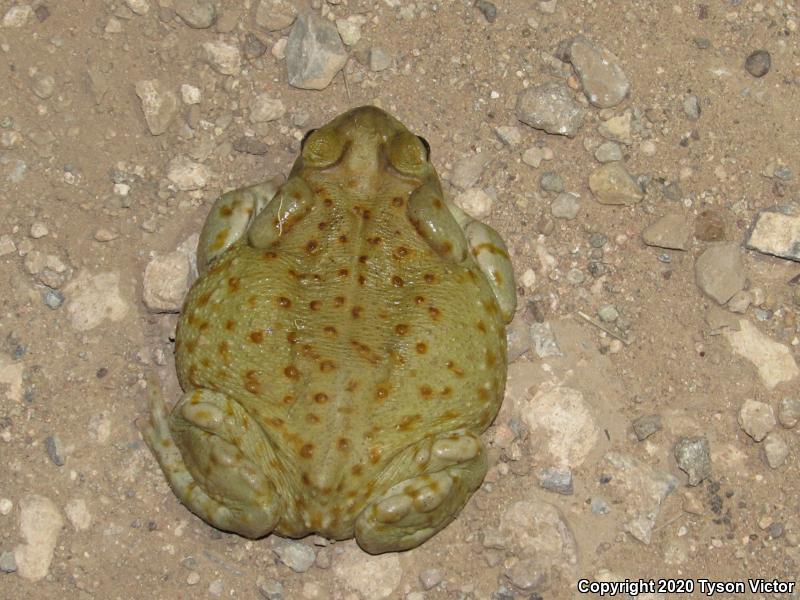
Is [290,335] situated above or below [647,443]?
above

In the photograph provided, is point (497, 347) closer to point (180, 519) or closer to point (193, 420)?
point (193, 420)

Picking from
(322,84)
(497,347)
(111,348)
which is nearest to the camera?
(497,347)

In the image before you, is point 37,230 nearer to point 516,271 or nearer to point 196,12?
point 196,12

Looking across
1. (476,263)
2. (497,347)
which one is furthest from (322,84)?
(497,347)

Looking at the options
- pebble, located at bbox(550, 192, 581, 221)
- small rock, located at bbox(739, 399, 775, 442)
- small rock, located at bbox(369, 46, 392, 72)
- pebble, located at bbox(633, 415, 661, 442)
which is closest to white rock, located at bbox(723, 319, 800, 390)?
small rock, located at bbox(739, 399, 775, 442)

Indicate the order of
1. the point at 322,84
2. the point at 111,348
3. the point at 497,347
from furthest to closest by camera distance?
the point at 322,84 → the point at 111,348 → the point at 497,347

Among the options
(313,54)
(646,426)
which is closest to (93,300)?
(313,54)

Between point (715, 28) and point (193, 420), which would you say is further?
point (715, 28)

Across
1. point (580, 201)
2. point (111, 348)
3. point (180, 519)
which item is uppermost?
point (580, 201)
